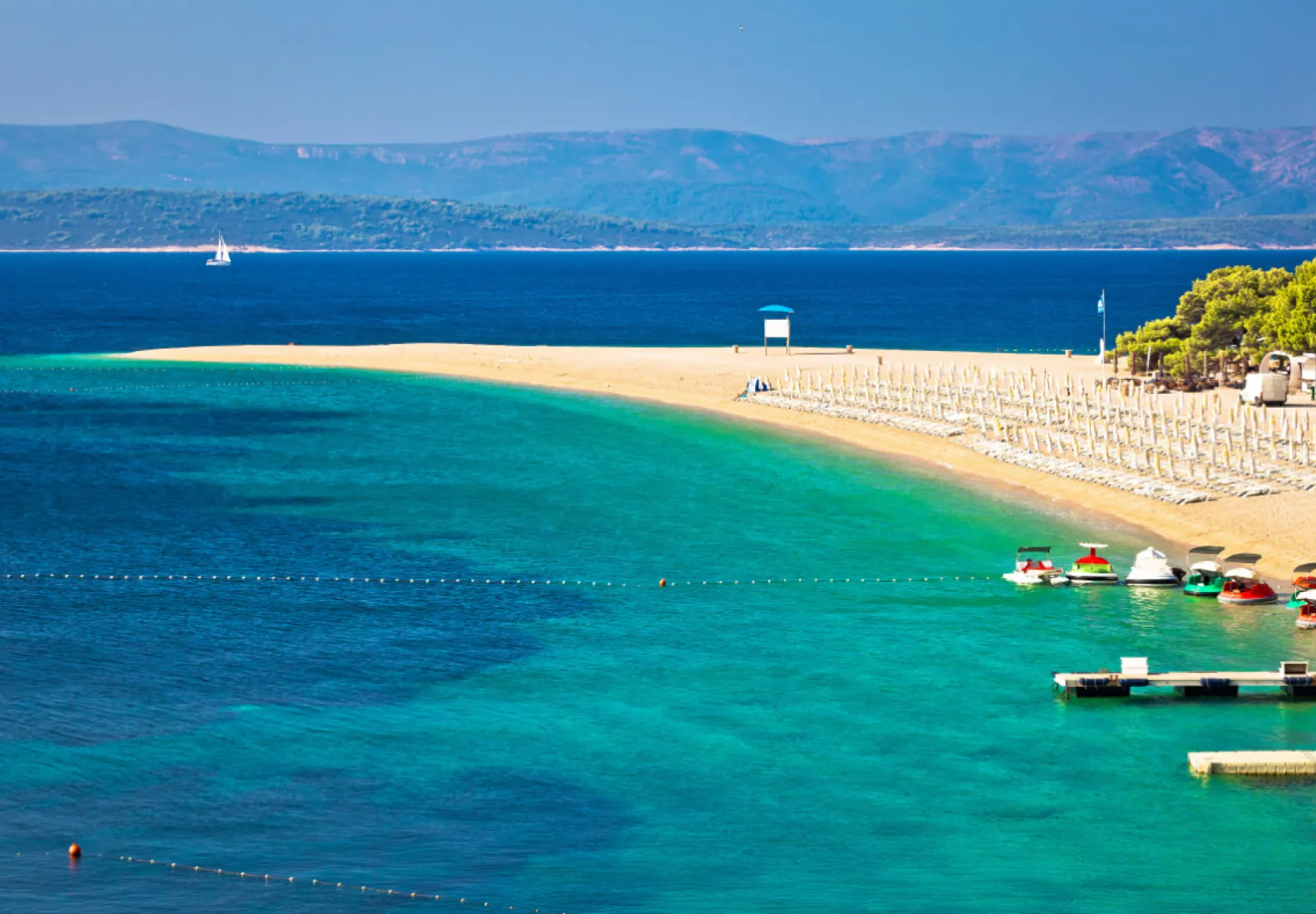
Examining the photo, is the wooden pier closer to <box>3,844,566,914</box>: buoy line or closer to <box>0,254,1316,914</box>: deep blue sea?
<box>0,254,1316,914</box>: deep blue sea

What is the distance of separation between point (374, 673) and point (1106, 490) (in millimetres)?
34349

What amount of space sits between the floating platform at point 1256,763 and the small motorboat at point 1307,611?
11037mm

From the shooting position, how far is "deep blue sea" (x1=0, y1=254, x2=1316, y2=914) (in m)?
29.9

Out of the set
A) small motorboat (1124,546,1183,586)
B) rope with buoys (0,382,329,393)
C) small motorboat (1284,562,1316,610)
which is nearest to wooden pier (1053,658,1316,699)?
small motorboat (1284,562,1316,610)

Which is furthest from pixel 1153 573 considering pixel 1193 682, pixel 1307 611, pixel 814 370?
pixel 814 370

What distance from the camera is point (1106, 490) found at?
63781 mm

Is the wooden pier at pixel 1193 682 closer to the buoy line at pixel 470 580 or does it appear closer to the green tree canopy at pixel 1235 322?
the buoy line at pixel 470 580

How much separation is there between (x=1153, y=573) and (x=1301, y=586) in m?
4.45

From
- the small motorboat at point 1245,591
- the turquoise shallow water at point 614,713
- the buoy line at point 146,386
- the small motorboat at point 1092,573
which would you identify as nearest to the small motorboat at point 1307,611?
the turquoise shallow water at point 614,713

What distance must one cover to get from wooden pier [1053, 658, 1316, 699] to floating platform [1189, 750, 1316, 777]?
15.9 feet

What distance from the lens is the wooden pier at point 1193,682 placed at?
130ft

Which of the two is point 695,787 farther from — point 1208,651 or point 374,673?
point 1208,651

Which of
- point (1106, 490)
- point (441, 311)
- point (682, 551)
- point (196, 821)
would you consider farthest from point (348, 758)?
point (441, 311)

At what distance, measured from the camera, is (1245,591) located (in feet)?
157
